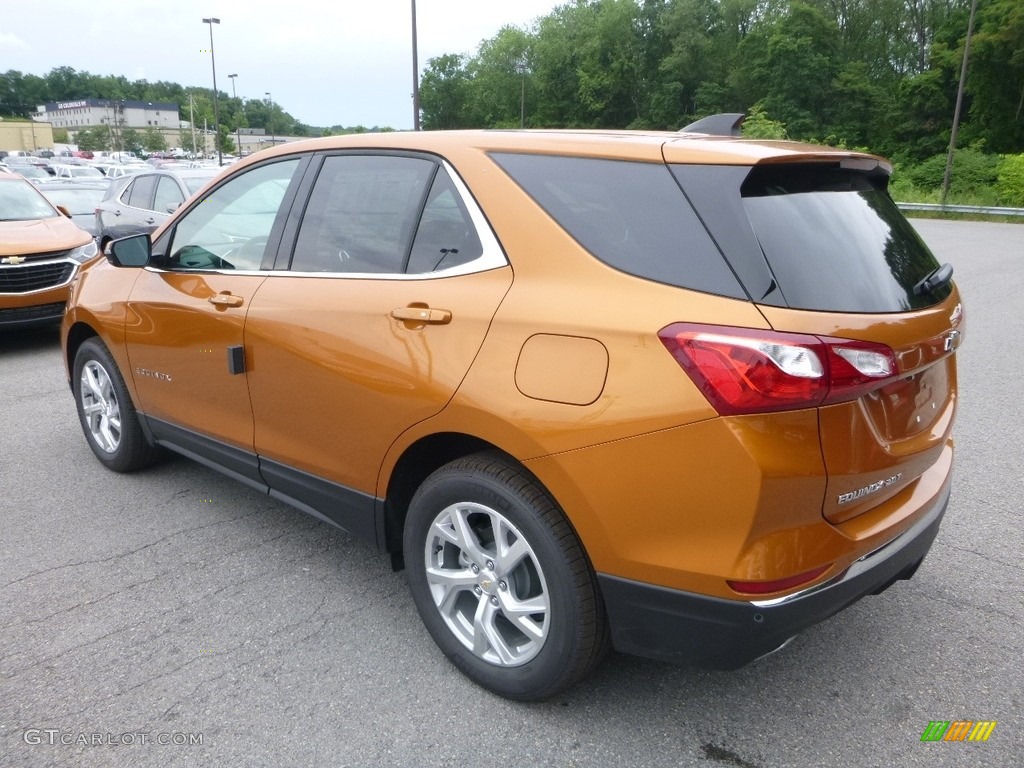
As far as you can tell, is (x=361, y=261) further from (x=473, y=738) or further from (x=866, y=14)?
(x=866, y=14)

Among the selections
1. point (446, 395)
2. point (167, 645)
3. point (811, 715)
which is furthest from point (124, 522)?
point (811, 715)

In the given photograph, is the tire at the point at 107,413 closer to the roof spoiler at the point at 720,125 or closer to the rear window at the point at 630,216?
the rear window at the point at 630,216

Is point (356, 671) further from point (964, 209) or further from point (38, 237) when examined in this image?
point (964, 209)

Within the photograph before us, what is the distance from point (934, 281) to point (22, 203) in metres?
9.68

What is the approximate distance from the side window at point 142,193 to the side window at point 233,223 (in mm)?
8677

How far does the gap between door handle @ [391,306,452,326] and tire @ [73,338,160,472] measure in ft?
7.63

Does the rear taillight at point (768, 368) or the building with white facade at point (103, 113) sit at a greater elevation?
the building with white facade at point (103, 113)

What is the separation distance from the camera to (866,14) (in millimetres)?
67375

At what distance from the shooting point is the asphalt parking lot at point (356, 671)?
8.00 feet

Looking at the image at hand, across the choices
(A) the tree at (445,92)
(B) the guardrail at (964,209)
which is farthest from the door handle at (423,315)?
(A) the tree at (445,92)

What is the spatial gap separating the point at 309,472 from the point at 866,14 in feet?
254

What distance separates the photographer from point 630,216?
2.34 m

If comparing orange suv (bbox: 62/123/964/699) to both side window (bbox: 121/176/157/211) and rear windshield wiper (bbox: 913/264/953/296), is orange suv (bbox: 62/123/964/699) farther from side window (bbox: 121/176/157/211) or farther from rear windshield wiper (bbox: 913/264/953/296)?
side window (bbox: 121/176/157/211)

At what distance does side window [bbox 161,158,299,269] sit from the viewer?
349cm
